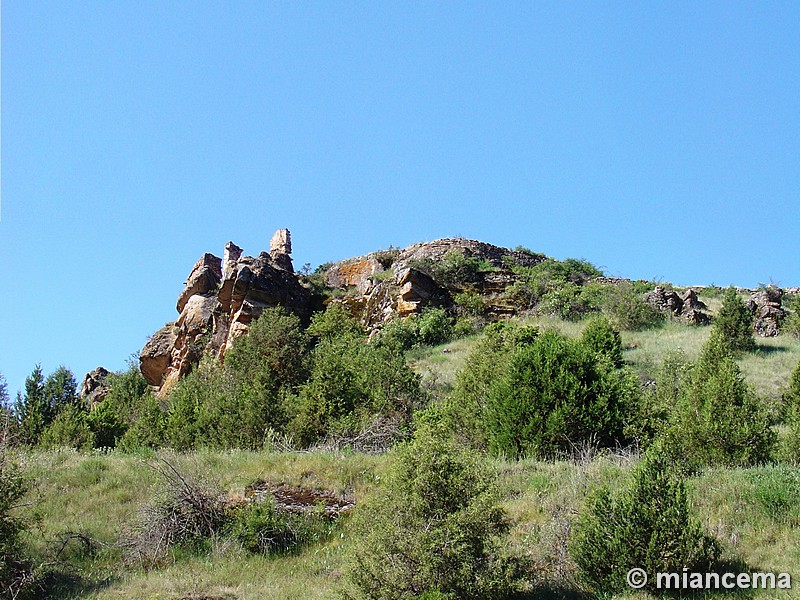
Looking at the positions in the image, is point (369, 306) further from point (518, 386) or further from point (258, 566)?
point (258, 566)

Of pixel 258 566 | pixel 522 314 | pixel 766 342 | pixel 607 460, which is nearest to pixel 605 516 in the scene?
pixel 607 460

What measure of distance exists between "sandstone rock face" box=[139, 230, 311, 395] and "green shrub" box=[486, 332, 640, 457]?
65.3ft

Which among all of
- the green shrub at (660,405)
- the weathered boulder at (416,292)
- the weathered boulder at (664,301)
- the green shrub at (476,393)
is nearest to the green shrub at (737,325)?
the weathered boulder at (664,301)

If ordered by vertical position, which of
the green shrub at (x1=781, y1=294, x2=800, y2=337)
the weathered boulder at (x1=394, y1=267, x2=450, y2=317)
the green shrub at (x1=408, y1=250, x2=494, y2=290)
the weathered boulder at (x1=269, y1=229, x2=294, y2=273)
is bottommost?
the green shrub at (x1=781, y1=294, x2=800, y2=337)

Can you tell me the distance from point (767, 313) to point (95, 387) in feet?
119

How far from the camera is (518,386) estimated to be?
1486 cm

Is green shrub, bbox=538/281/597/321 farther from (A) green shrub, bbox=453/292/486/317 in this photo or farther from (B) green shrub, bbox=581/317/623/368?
(B) green shrub, bbox=581/317/623/368

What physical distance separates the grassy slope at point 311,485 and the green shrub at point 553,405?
5.51 ft

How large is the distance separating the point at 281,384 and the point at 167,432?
16.4ft

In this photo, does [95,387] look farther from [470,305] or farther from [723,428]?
[723,428]

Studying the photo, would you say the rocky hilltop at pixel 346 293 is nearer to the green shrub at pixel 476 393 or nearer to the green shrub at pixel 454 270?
the green shrub at pixel 454 270

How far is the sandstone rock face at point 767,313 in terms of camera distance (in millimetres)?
31828

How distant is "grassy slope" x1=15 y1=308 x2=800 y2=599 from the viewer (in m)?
8.95

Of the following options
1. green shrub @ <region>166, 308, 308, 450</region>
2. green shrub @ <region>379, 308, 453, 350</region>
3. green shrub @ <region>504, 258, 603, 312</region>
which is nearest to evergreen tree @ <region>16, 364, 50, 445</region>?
green shrub @ <region>166, 308, 308, 450</region>
